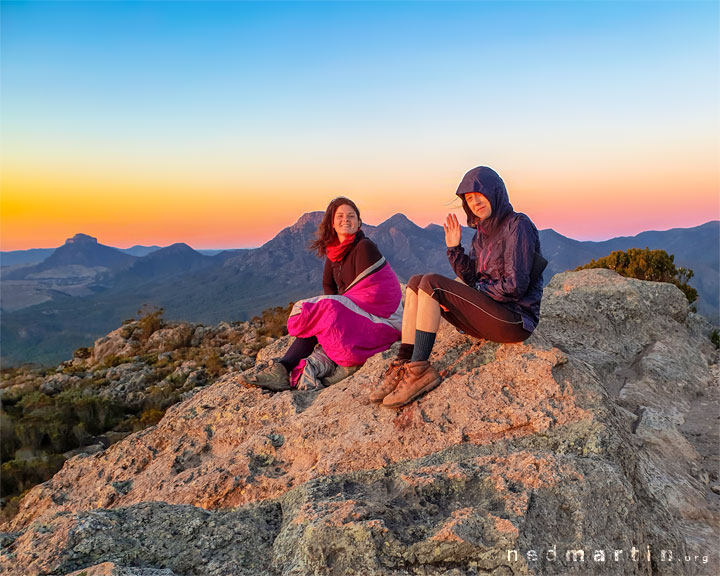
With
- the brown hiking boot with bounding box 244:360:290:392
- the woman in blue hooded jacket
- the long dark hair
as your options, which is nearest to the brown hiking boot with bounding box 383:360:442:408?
the woman in blue hooded jacket

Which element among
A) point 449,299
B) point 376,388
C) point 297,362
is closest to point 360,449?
point 376,388

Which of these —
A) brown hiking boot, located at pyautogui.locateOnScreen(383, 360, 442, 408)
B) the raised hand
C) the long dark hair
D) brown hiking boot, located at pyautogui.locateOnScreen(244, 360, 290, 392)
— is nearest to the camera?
brown hiking boot, located at pyautogui.locateOnScreen(383, 360, 442, 408)

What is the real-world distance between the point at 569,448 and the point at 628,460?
1.47 feet

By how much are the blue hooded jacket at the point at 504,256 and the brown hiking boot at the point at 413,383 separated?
83 cm

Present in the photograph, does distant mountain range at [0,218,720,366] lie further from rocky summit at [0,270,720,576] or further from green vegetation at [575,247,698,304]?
rocky summit at [0,270,720,576]

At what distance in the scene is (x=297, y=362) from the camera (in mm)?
5410

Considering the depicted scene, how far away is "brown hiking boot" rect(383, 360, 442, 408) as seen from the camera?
150 inches

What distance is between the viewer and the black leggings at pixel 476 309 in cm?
391

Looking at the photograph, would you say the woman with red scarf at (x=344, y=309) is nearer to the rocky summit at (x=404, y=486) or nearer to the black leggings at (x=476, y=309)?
the rocky summit at (x=404, y=486)

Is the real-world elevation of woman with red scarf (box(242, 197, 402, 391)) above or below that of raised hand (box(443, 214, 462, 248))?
below

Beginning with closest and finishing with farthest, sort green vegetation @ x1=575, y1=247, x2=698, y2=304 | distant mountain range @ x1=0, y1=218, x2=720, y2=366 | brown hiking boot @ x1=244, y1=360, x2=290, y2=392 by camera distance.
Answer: brown hiking boot @ x1=244, y1=360, x2=290, y2=392 → green vegetation @ x1=575, y1=247, x2=698, y2=304 → distant mountain range @ x1=0, y1=218, x2=720, y2=366

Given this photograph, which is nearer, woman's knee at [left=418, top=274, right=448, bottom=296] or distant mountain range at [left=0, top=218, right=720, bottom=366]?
woman's knee at [left=418, top=274, right=448, bottom=296]

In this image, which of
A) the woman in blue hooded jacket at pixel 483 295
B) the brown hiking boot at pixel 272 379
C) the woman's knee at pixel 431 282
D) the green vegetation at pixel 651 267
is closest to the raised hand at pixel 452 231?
the woman in blue hooded jacket at pixel 483 295

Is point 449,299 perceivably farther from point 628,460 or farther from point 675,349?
point 675,349
